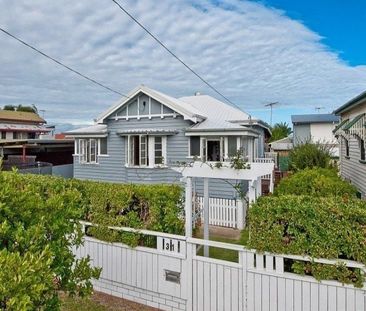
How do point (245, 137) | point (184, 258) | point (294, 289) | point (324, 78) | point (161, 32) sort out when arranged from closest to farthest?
point (294, 289) → point (184, 258) → point (161, 32) → point (245, 137) → point (324, 78)

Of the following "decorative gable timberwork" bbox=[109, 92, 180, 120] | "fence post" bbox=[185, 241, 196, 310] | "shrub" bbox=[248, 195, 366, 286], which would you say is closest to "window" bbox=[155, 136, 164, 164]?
"decorative gable timberwork" bbox=[109, 92, 180, 120]

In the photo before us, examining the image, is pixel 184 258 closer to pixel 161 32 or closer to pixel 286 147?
pixel 161 32

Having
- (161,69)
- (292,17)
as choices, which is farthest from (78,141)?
(292,17)

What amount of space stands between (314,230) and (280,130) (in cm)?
5202

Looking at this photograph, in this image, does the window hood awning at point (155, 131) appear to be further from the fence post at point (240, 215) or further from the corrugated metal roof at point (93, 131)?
the fence post at point (240, 215)

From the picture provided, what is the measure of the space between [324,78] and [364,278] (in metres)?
19.5

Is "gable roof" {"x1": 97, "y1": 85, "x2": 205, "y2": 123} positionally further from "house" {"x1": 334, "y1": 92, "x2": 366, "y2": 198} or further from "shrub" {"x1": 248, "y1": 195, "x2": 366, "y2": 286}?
"shrub" {"x1": 248, "y1": 195, "x2": 366, "y2": 286}

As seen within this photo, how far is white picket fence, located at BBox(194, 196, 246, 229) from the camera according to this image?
35.7 feet

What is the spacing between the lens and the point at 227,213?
11.1 m

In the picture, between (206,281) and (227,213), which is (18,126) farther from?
(206,281)

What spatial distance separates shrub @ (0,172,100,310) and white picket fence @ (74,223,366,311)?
1.95 meters

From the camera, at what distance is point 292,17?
498 inches

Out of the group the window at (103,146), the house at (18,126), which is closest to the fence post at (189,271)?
the window at (103,146)

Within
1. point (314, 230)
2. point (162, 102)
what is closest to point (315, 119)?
point (162, 102)
